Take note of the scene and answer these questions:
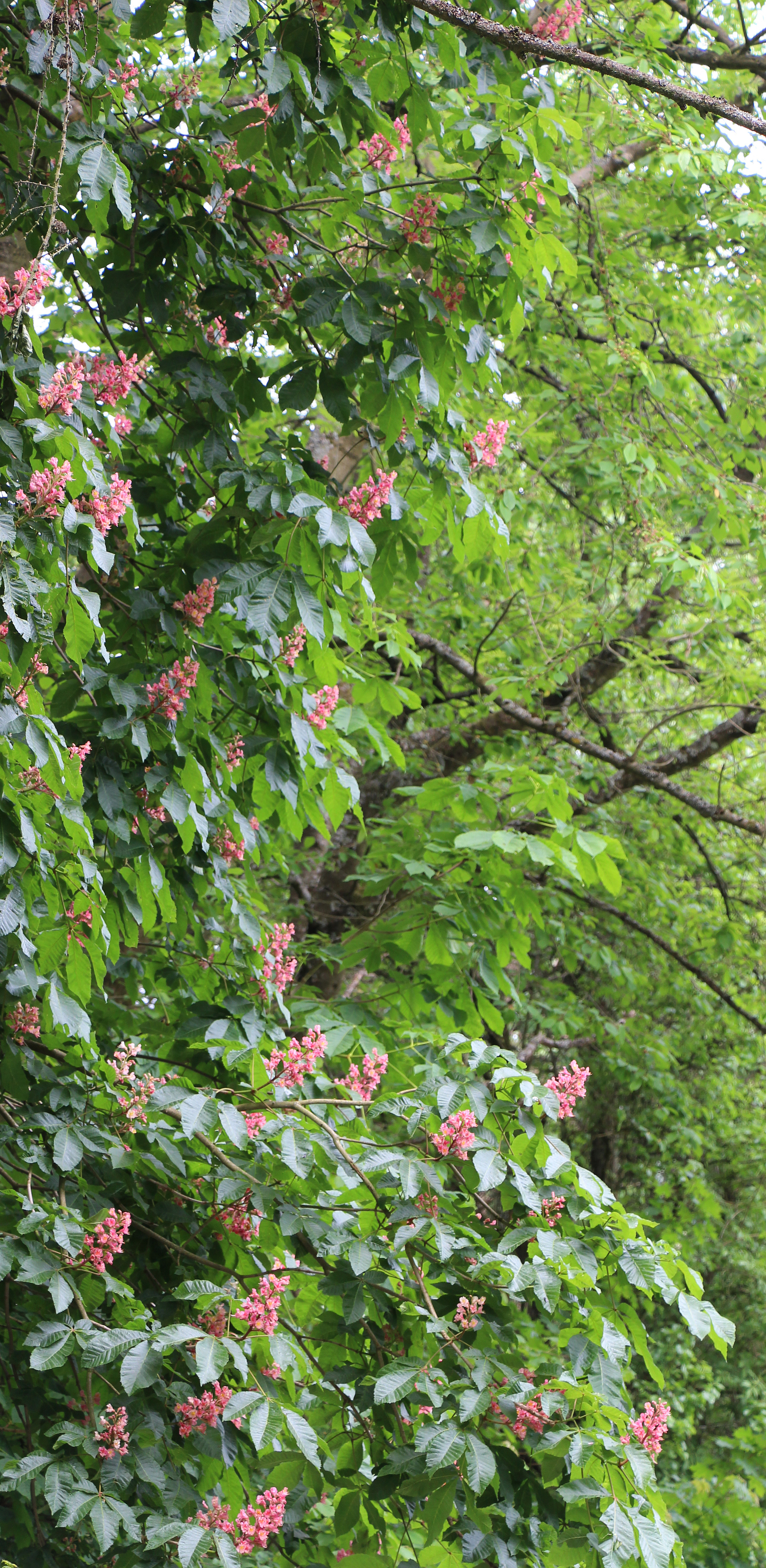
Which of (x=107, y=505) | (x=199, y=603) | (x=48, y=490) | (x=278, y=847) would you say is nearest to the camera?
(x=48, y=490)

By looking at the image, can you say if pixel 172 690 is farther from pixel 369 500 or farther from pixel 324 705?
pixel 369 500

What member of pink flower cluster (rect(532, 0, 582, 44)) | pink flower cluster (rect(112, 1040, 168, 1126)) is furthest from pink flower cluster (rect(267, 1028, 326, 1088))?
pink flower cluster (rect(532, 0, 582, 44))

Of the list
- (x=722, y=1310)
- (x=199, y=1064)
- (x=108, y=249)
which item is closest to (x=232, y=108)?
(x=108, y=249)

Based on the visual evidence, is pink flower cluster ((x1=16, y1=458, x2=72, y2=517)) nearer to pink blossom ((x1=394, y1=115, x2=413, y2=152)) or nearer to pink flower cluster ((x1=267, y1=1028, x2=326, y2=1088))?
pink flower cluster ((x1=267, y1=1028, x2=326, y2=1088))

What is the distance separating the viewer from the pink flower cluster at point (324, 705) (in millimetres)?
2553

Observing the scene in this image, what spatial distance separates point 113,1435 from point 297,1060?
61 centimetres

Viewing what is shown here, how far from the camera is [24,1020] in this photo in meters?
2.08

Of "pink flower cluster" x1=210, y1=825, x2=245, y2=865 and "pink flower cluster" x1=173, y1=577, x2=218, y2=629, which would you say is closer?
"pink flower cluster" x1=173, y1=577, x2=218, y2=629

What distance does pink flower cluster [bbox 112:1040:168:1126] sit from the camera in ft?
6.57

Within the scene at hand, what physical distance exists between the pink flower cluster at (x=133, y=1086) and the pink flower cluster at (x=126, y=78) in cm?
186

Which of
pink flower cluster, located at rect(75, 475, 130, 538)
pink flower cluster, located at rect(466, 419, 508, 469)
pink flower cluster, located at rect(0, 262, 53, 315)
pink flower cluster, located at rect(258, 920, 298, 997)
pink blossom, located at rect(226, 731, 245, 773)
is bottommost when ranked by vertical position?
pink flower cluster, located at rect(258, 920, 298, 997)

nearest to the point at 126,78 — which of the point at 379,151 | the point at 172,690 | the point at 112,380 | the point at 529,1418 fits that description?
the point at 379,151

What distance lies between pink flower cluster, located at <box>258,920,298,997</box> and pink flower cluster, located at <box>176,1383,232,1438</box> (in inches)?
35.5

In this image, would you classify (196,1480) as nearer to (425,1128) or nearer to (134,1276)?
(134,1276)
